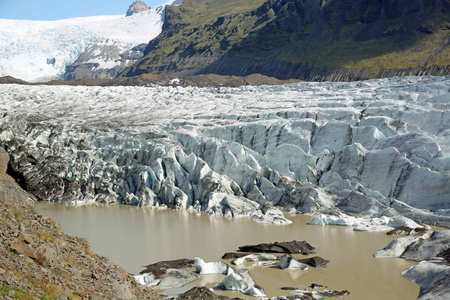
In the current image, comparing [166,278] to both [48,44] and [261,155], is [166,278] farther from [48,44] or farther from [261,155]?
[48,44]

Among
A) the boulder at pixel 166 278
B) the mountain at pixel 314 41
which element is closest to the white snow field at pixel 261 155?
the boulder at pixel 166 278

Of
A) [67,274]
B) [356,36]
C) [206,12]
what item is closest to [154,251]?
[67,274]

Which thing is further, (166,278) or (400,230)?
(400,230)

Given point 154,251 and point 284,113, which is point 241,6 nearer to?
point 284,113

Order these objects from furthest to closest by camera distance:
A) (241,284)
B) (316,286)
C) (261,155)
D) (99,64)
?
(99,64) < (261,155) < (316,286) < (241,284)

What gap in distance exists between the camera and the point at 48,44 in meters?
154

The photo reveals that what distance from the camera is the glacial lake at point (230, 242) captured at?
13977mm

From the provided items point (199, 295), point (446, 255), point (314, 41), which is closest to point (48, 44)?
point (314, 41)

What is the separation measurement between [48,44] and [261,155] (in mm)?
138378

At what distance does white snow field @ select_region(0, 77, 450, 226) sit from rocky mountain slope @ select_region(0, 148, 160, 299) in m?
13.4

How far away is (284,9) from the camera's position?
105m

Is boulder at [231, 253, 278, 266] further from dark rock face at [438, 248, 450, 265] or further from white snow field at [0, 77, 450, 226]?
white snow field at [0, 77, 450, 226]

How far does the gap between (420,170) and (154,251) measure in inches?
475

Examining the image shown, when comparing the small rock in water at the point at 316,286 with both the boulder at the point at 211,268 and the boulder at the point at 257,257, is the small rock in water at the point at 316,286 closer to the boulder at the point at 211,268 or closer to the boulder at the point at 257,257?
the boulder at the point at 211,268
